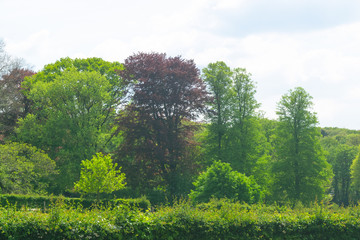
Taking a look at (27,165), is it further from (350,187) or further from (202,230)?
(350,187)

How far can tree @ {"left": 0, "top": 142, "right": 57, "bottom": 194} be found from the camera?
27.1 metres

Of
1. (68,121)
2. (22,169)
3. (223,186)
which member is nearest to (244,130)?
(223,186)

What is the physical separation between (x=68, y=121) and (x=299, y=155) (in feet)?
70.7

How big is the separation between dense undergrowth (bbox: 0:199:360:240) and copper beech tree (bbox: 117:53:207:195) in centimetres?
1814

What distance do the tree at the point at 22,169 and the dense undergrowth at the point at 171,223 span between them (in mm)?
16996

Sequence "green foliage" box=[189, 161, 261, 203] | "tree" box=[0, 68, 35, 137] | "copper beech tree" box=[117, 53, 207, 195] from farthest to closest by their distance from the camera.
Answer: "tree" box=[0, 68, 35, 137], "copper beech tree" box=[117, 53, 207, 195], "green foliage" box=[189, 161, 261, 203]

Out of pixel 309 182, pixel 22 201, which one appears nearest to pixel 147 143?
pixel 22 201

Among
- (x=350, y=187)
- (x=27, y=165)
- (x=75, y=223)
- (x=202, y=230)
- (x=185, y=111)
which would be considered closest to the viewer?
(x=75, y=223)

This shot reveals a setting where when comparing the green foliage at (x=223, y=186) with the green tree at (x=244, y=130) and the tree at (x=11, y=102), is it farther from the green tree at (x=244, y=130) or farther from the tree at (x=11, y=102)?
the tree at (x=11, y=102)

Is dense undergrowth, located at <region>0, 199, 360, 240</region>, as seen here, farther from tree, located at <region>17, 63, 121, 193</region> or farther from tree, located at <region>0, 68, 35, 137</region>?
tree, located at <region>0, 68, 35, 137</region>

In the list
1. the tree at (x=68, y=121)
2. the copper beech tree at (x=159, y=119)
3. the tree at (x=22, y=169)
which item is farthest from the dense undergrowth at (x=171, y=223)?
the tree at (x=68, y=121)

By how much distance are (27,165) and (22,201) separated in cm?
354

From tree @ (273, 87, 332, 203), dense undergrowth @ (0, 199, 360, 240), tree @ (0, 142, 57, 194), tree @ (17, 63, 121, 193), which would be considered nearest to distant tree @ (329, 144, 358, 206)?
tree @ (273, 87, 332, 203)

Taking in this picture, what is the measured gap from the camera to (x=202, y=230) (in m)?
11.8
